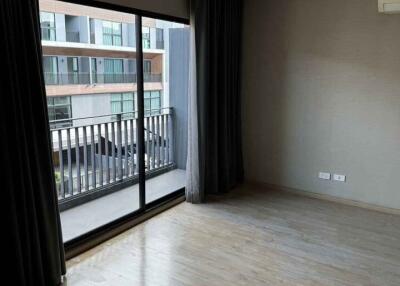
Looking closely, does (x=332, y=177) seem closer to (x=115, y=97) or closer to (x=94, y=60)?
(x=115, y=97)

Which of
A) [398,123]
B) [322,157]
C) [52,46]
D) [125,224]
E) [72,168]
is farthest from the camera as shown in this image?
[322,157]

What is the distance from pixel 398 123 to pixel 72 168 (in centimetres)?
369

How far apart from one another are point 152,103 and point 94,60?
1.10 m

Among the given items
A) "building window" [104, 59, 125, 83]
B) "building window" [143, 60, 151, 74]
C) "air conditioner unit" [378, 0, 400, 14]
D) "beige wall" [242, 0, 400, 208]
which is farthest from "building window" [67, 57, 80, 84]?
"air conditioner unit" [378, 0, 400, 14]

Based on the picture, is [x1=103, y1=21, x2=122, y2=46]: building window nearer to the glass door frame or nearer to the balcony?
the glass door frame

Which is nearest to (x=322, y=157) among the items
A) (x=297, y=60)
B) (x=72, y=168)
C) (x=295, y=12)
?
(x=297, y=60)

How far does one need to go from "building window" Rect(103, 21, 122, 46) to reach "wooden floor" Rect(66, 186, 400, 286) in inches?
77.3

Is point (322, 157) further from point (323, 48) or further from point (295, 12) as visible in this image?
point (295, 12)

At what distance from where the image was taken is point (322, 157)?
4477mm

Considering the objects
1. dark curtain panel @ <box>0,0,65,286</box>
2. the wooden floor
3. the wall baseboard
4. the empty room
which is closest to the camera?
dark curtain panel @ <box>0,0,65,286</box>

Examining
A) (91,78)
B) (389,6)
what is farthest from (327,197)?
(91,78)

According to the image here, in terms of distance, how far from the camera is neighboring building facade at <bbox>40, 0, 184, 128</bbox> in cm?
325

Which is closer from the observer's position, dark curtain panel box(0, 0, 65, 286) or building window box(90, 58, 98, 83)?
dark curtain panel box(0, 0, 65, 286)

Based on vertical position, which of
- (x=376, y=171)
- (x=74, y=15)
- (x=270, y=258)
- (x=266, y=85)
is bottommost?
(x=270, y=258)
